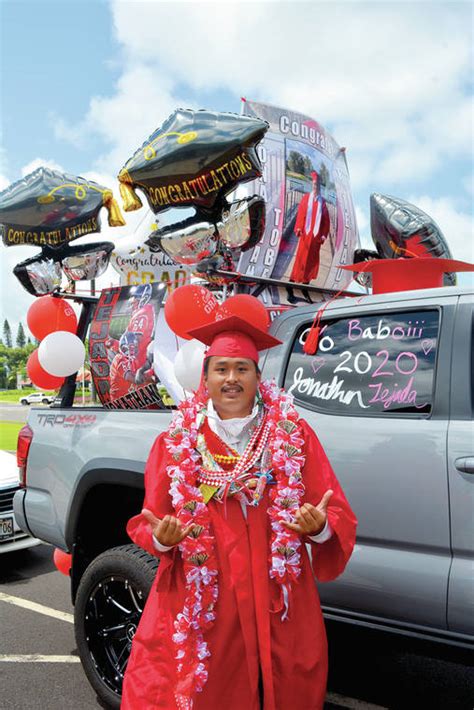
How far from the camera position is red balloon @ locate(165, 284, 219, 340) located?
3.13 meters

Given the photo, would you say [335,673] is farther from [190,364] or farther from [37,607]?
[37,607]

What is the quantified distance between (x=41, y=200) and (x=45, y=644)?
286cm

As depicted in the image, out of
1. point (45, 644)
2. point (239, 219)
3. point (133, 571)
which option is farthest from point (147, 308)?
point (45, 644)

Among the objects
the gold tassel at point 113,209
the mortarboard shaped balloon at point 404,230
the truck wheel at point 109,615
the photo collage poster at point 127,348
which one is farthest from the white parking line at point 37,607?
the mortarboard shaped balloon at point 404,230

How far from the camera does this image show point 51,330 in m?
4.19

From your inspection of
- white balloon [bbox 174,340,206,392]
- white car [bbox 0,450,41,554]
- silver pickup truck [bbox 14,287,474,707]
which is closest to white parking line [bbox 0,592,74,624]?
white car [bbox 0,450,41,554]

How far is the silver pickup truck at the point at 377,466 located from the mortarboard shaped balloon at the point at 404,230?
1.49 meters

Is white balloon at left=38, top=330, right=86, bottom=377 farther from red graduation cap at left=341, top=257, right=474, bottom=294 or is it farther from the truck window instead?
red graduation cap at left=341, top=257, right=474, bottom=294

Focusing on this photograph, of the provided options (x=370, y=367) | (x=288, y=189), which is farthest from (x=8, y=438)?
(x=370, y=367)

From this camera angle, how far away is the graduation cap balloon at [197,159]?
3.25m

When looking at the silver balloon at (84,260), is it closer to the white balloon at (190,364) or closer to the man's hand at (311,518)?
the white balloon at (190,364)

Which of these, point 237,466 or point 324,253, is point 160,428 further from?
point 324,253

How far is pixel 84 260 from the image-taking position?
14.3 ft

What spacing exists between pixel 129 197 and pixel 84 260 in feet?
2.98
